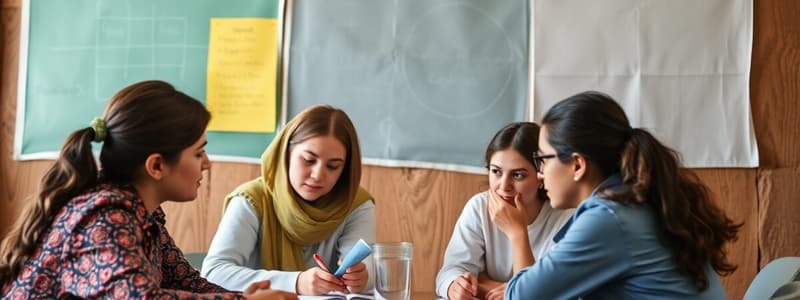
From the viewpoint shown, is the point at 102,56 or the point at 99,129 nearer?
the point at 99,129

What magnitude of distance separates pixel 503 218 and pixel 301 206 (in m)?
0.54

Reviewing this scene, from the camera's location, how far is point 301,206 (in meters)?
1.97

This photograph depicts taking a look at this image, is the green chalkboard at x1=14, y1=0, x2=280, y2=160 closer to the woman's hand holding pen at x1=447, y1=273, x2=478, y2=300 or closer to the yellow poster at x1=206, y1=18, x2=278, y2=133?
the yellow poster at x1=206, y1=18, x2=278, y2=133

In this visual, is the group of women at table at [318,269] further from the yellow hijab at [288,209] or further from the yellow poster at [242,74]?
the yellow poster at [242,74]

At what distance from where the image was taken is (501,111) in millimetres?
2602

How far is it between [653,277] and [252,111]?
1691 millimetres

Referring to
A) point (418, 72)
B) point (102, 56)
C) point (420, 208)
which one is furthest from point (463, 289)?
point (102, 56)

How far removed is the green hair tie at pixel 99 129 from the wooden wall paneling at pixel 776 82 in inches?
84.9

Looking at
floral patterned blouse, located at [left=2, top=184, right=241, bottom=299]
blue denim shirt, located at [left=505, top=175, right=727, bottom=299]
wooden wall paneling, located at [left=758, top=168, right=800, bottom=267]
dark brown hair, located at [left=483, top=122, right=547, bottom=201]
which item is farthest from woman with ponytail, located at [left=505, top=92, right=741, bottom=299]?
wooden wall paneling, located at [left=758, top=168, right=800, bottom=267]

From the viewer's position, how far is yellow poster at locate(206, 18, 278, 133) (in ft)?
8.73

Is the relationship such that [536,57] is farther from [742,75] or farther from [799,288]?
[799,288]

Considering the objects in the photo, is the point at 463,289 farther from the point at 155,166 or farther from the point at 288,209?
the point at 155,166

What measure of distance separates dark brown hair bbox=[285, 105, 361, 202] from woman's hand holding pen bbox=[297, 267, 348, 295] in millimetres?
447

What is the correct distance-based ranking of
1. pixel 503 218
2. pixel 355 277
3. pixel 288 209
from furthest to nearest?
pixel 288 209, pixel 503 218, pixel 355 277
